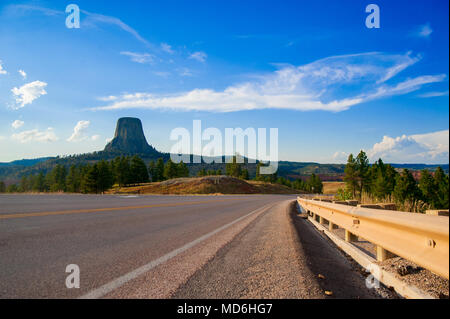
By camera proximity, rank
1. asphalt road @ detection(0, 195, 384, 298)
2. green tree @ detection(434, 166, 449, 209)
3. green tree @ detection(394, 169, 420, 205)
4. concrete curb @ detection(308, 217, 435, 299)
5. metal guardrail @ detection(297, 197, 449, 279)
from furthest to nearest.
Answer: green tree @ detection(394, 169, 420, 205)
green tree @ detection(434, 166, 449, 209)
asphalt road @ detection(0, 195, 384, 298)
concrete curb @ detection(308, 217, 435, 299)
metal guardrail @ detection(297, 197, 449, 279)

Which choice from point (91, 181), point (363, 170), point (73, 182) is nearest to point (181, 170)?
point (73, 182)

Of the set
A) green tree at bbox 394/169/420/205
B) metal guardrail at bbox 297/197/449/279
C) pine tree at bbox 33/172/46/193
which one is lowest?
pine tree at bbox 33/172/46/193

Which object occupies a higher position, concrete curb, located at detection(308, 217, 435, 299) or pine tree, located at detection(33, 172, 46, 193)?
concrete curb, located at detection(308, 217, 435, 299)

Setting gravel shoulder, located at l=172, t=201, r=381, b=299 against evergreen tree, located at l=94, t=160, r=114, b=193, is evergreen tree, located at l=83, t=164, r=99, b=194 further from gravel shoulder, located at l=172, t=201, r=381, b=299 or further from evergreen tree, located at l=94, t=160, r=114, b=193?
gravel shoulder, located at l=172, t=201, r=381, b=299

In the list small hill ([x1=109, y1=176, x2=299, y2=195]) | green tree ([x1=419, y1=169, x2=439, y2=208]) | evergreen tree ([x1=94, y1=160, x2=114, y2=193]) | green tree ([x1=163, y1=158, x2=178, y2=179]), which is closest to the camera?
green tree ([x1=419, y1=169, x2=439, y2=208])

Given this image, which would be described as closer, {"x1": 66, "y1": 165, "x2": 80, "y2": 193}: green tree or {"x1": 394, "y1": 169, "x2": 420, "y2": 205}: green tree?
{"x1": 394, "y1": 169, "x2": 420, "y2": 205}: green tree

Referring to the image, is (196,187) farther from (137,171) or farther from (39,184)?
(39,184)

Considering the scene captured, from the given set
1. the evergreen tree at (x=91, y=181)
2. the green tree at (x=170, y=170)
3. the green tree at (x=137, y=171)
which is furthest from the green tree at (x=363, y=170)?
the evergreen tree at (x=91, y=181)

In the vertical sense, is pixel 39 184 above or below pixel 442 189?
below

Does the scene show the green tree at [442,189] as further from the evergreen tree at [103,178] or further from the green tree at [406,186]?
the evergreen tree at [103,178]

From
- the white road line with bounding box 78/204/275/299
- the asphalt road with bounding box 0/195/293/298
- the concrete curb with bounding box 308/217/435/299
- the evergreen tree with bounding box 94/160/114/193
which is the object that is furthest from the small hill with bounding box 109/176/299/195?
the concrete curb with bounding box 308/217/435/299
